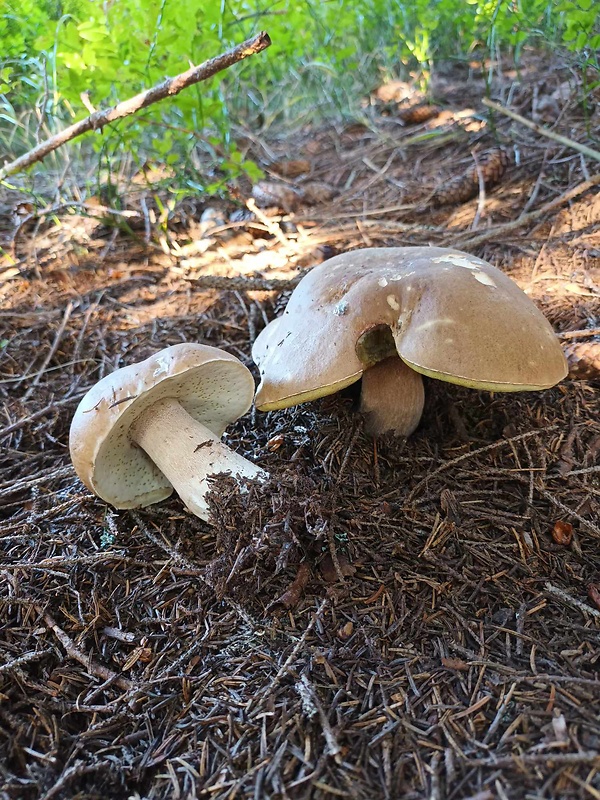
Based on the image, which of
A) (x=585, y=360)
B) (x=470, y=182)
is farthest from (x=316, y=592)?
(x=470, y=182)

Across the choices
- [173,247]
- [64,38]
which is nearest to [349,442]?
[173,247]

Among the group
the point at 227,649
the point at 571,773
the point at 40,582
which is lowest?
the point at 571,773

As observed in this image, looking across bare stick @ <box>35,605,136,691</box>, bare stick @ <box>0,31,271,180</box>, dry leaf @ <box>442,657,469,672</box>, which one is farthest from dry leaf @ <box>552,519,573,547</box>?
bare stick @ <box>0,31,271,180</box>

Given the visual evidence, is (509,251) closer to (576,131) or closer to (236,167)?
(576,131)

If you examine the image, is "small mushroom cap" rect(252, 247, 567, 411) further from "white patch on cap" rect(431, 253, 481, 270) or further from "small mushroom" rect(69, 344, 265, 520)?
"small mushroom" rect(69, 344, 265, 520)

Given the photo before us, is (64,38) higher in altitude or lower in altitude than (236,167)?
higher

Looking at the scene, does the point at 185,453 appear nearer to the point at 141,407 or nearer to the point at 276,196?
the point at 141,407
